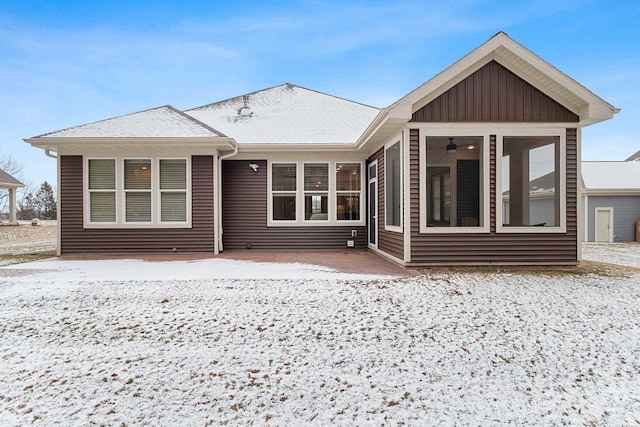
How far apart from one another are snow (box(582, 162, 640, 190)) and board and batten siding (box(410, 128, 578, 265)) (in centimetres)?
961

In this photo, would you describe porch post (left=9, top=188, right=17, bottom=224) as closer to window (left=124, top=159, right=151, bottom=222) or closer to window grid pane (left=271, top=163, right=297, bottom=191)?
window (left=124, top=159, right=151, bottom=222)

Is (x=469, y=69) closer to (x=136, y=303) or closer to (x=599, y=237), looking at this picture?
(x=136, y=303)

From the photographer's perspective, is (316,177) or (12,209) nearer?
(316,177)

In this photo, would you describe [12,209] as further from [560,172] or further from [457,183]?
[560,172]

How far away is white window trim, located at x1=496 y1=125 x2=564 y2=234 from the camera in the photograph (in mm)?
6434

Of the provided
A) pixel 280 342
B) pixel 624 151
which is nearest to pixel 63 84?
pixel 280 342

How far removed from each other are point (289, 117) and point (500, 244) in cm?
691

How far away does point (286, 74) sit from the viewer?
4869 centimetres

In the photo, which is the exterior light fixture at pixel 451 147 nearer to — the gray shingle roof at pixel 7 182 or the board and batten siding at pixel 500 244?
the board and batten siding at pixel 500 244

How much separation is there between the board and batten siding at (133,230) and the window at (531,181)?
651 centimetres

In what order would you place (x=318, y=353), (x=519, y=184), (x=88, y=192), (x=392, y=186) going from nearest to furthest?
1. (x=318, y=353)
2. (x=392, y=186)
3. (x=519, y=184)
4. (x=88, y=192)

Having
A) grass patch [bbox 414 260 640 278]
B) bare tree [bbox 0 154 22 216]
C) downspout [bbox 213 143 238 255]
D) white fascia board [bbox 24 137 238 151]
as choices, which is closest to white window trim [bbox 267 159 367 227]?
downspout [bbox 213 143 238 255]

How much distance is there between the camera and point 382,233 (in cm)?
810

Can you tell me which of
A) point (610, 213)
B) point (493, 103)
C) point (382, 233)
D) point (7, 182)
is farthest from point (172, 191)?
Answer: point (7, 182)
